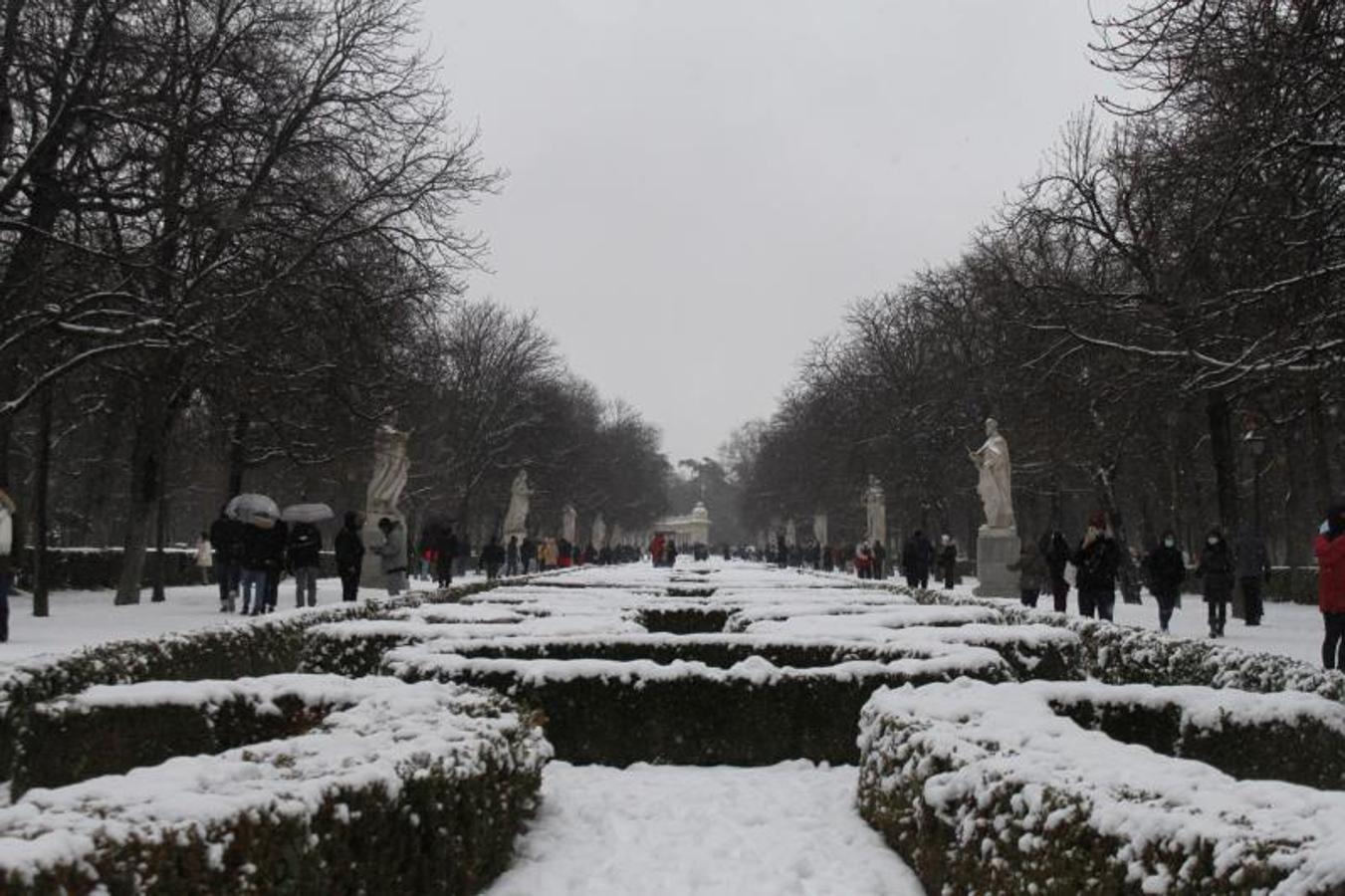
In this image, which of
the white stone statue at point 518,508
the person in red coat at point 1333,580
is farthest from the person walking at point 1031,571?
the white stone statue at point 518,508

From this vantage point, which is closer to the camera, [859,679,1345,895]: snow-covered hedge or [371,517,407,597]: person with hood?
[859,679,1345,895]: snow-covered hedge

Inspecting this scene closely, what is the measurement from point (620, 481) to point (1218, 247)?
6275 cm

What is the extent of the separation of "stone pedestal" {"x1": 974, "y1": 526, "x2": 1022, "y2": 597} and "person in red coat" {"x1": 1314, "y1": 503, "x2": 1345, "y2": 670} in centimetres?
1375

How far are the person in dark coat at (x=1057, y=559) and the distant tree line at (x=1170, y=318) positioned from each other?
8.33ft

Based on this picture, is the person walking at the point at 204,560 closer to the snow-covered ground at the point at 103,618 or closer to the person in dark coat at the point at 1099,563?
the snow-covered ground at the point at 103,618

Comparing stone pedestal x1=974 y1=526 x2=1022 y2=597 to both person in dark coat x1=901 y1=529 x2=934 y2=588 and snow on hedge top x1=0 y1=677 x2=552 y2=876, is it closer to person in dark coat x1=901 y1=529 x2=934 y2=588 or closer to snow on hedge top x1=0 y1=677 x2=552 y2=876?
person in dark coat x1=901 y1=529 x2=934 y2=588

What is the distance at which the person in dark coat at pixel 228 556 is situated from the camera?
19.5m

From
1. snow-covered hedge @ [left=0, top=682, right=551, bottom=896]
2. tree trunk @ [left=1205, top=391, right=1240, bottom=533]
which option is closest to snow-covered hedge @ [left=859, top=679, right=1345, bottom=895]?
snow-covered hedge @ [left=0, top=682, right=551, bottom=896]

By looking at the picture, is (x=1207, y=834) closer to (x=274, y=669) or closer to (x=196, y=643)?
(x=196, y=643)

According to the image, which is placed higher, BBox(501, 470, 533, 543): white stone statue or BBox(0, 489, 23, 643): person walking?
BBox(501, 470, 533, 543): white stone statue

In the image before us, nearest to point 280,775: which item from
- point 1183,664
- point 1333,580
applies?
point 1183,664

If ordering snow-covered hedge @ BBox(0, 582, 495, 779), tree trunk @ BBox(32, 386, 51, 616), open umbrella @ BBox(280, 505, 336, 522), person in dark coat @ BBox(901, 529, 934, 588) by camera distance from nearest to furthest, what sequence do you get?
snow-covered hedge @ BBox(0, 582, 495, 779), tree trunk @ BBox(32, 386, 51, 616), open umbrella @ BBox(280, 505, 336, 522), person in dark coat @ BBox(901, 529, 934, 588)

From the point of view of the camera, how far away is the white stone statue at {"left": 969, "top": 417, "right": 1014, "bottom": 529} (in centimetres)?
2569

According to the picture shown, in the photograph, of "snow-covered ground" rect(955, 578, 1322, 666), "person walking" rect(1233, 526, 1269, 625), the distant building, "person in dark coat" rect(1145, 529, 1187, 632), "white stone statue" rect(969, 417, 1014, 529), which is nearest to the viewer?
"snow-covered ground" rect(955, 578, 1322, 666)
